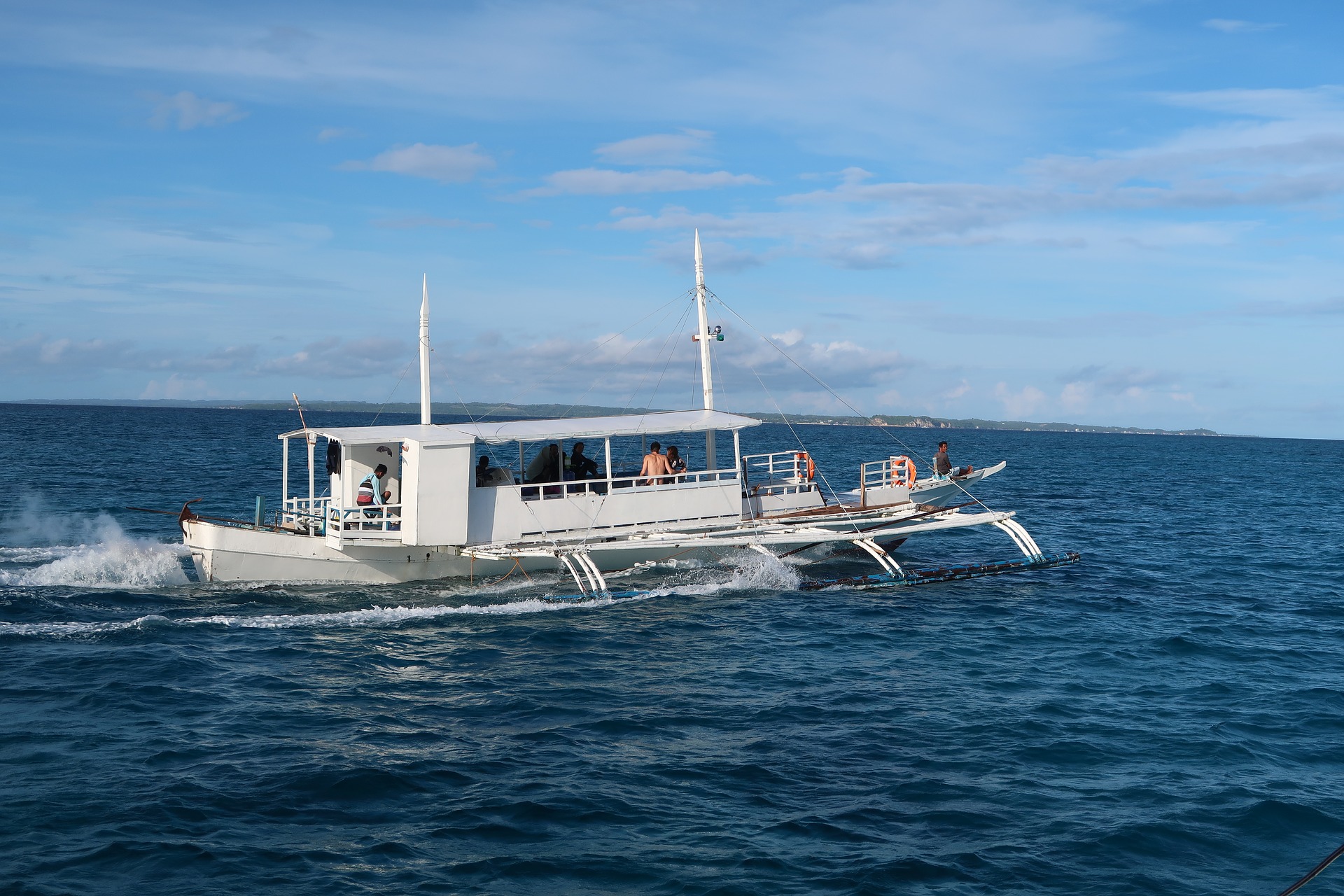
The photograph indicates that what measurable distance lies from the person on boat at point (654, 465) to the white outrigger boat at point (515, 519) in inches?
8.1

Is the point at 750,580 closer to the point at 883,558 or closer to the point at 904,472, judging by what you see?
the point at 883,558

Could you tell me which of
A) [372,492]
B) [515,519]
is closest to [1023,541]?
[515,519]

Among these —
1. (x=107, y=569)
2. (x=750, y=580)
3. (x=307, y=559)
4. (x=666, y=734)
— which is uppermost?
(x=307, y=559)

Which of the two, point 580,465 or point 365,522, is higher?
point 580,465

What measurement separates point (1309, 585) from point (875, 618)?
15.4 meters

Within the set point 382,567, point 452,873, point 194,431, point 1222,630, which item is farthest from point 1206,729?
point 194,431

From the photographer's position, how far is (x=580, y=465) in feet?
85.9

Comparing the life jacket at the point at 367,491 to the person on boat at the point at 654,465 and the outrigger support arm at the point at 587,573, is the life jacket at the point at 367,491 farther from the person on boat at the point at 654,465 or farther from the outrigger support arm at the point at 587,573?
the person on boat at the point at 654,465

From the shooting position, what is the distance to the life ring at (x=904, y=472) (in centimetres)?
3153

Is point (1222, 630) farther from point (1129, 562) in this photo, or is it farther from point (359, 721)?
point (359, 721)

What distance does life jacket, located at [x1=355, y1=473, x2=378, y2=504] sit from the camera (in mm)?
24172

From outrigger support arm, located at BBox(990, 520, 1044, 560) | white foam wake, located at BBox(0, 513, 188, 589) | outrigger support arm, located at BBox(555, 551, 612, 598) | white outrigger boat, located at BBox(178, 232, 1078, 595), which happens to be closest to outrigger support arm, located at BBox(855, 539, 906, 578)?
white outrigger boat, located at BBox(178, 232, 1078, 595)

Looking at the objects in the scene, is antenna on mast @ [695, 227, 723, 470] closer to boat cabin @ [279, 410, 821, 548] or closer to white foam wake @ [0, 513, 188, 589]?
boat cabin @ [279, 410, 821, 548]

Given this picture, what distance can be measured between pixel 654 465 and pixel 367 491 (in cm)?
728
